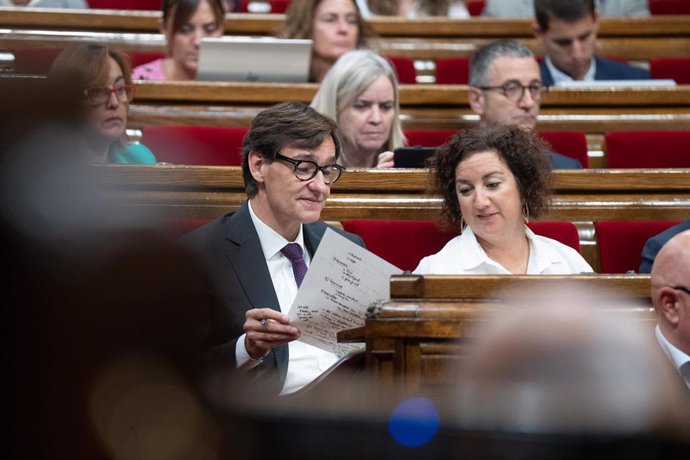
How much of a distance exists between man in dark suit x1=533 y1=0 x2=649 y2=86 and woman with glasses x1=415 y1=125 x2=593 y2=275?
78 cm

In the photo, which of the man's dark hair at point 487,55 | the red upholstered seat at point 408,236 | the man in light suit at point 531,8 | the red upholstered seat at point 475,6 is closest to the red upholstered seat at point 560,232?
the red upholstered seat at point 408,236

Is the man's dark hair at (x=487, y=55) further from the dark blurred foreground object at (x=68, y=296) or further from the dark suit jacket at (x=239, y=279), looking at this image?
the dark blurred foreground object at (x=68, y=296)

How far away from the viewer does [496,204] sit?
4.30 ft

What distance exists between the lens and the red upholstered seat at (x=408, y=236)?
1371 millimetres

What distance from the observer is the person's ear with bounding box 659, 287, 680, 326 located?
82 cm

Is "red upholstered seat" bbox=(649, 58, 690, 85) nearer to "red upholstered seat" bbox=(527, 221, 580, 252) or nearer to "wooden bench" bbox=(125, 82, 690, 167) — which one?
"wooden bench" bbox=(125, 82, 690, 167)

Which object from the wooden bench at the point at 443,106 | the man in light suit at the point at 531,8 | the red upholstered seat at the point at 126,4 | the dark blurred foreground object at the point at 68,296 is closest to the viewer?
the dark blurred foreground object at the point at 68,296

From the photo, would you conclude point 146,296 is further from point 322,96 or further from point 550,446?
point 322,96

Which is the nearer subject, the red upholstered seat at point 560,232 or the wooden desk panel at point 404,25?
the red upholstered seat at point 560,232

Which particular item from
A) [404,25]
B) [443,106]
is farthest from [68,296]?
[404,25]

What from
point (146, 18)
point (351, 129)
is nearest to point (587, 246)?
point (351, 129)

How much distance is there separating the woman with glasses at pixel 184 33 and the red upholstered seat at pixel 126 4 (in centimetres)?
69

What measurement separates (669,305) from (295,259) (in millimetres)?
485

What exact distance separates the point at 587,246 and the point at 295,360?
1.63 feet
